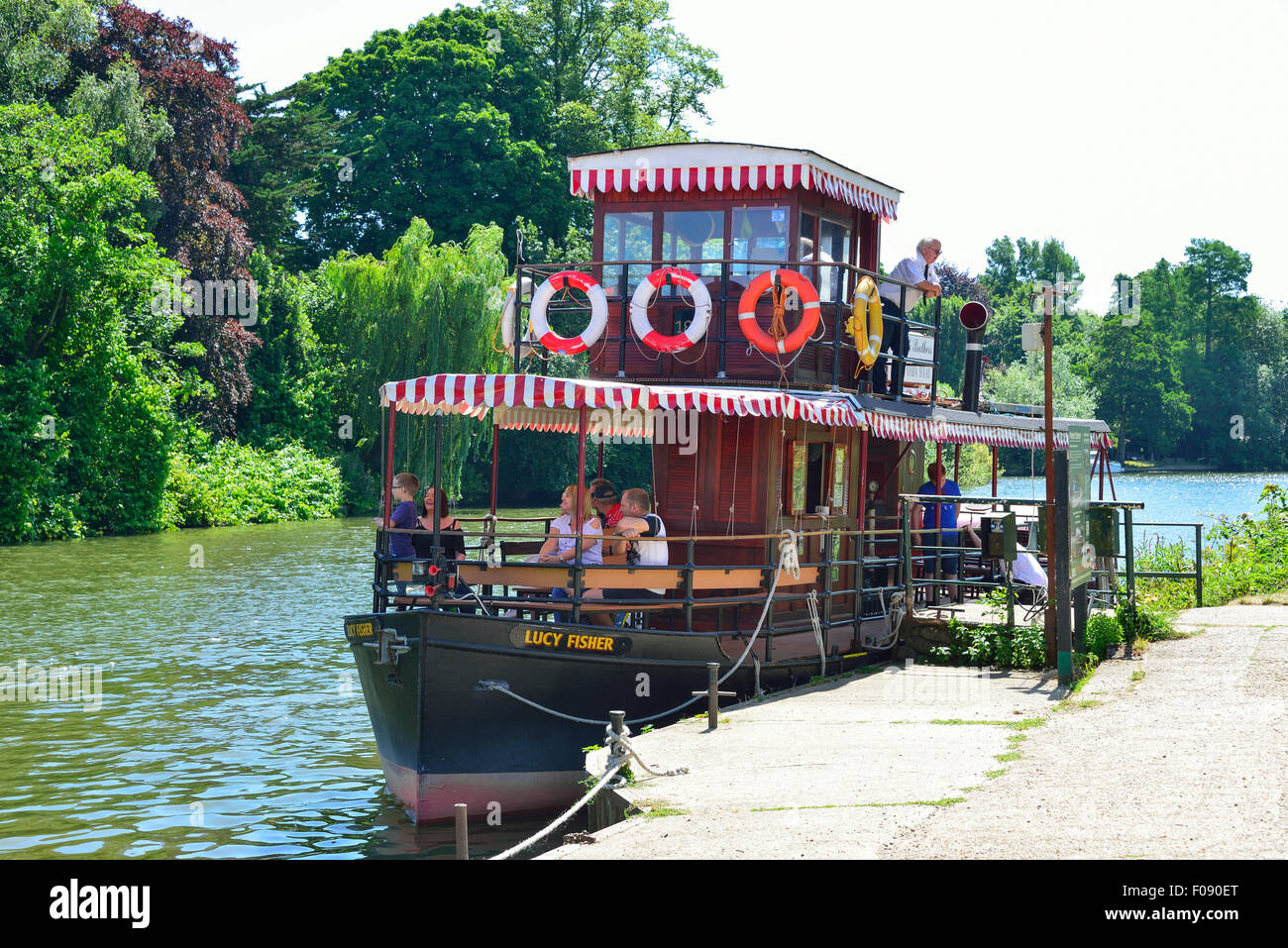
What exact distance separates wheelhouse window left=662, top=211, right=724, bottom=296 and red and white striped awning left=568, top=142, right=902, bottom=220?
32 cm

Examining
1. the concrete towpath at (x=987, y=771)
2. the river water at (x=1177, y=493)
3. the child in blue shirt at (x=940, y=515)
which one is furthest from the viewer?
the river water at (x=1177, y=493)

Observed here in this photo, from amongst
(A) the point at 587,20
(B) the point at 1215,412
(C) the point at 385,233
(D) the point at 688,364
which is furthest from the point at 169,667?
(B) the point at 1215,412

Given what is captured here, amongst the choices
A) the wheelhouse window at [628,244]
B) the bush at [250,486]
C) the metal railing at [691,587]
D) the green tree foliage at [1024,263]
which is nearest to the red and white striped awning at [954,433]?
the metal railing at [691,587]

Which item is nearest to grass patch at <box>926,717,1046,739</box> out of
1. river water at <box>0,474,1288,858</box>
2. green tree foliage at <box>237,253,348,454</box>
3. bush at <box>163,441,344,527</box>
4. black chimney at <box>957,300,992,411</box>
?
river water at <box>0,474,1288,858</box>

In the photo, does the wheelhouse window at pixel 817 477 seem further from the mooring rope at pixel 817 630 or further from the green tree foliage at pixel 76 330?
the green tree foliage at pixel 76 330

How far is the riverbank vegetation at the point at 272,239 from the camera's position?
124 feet

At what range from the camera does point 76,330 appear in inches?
1503

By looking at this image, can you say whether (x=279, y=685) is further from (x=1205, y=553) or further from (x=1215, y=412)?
(x=1215, y=412)

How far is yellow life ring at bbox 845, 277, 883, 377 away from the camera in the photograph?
15383 millimetres

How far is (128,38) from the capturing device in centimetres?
4572

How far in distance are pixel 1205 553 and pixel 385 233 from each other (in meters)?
A: 43.8

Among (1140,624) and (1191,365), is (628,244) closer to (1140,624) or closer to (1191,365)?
(1140,624)

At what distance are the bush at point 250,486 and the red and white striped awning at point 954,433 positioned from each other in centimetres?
3074

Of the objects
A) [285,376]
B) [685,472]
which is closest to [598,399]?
[685,472]
